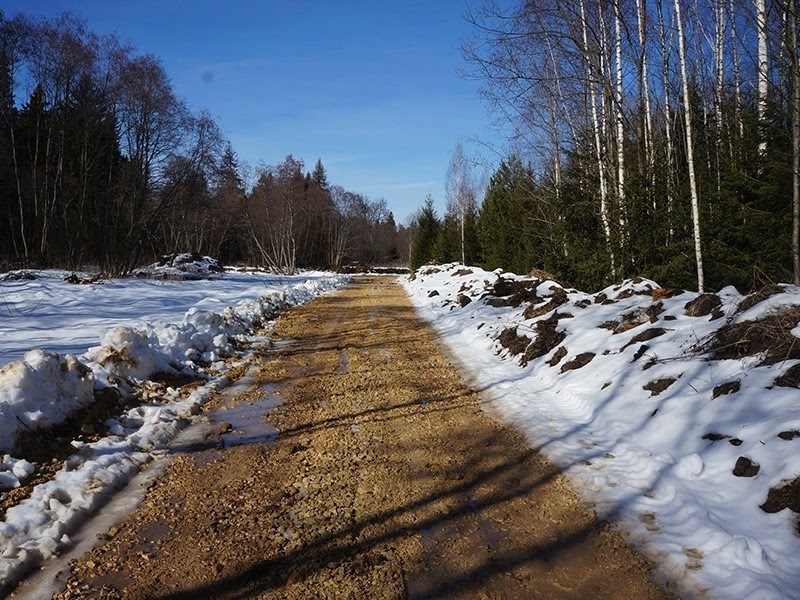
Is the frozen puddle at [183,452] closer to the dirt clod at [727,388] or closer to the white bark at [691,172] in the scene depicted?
the dirt clod at [727,388]

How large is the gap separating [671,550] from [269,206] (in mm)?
46054

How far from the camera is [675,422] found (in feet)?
16.3

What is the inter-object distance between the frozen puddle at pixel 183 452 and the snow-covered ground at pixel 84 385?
9 centimetres

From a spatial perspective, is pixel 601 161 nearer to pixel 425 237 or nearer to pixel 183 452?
pixel 183 452

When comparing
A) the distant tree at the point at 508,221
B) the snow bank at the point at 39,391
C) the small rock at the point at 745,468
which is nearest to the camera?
the small rock at the point at 745,468

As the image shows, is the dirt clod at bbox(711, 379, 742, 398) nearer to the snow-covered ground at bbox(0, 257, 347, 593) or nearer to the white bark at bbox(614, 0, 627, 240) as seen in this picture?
the snow-covered ground at bbox(0, 257, 347, 593)

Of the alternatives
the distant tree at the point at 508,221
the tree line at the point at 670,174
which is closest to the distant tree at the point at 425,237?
the distant tree at the point at 508,221

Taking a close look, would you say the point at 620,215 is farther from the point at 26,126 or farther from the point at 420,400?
the point at 26,126

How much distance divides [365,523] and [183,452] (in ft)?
7.24

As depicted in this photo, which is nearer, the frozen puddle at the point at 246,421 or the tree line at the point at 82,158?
the frozen puddle at the point at 246,421

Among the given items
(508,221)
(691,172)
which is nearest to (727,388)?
(691,172)

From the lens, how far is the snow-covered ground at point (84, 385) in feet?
11.9

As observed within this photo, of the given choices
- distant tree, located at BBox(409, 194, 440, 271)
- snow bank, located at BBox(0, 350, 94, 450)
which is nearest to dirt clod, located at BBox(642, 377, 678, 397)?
snow bank, located at BBox(0, 350, 94, 450)

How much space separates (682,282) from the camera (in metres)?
12.4
